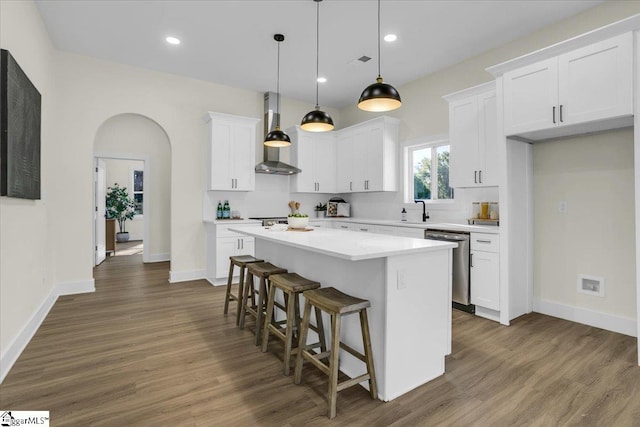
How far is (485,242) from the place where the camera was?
3.54 m

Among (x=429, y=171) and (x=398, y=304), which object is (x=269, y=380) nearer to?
(x=398, y=304)

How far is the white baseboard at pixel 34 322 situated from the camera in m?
2.38

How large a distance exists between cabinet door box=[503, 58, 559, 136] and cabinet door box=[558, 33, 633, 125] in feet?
0.24

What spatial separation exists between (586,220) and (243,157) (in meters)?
4.54

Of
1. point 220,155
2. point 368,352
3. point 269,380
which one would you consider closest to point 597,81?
point 368,352

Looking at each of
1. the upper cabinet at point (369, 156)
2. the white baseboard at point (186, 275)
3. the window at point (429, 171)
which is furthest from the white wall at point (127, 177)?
the window at point (429, 171)

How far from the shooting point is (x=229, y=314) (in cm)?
364

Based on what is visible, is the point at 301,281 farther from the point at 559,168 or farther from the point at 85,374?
the point at 559,168

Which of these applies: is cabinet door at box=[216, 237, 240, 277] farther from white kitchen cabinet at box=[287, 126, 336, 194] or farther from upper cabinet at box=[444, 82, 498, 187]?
upper cabinet at box=[444, 82, 498, 187]

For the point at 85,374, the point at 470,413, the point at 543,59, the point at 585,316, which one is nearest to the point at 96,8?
the point at 85,374

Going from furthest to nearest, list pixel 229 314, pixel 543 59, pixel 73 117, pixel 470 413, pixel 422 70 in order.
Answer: pixel 422 70, pixel 73 117, pixel 229 314, pixel 543 59, pixel 470 413

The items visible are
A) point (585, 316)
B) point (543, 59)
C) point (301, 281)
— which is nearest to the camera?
point (301, 281)

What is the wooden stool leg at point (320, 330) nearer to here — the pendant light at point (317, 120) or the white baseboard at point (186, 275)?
the pendant light at point (317, 120)

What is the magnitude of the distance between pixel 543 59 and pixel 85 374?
4663 millimetres
